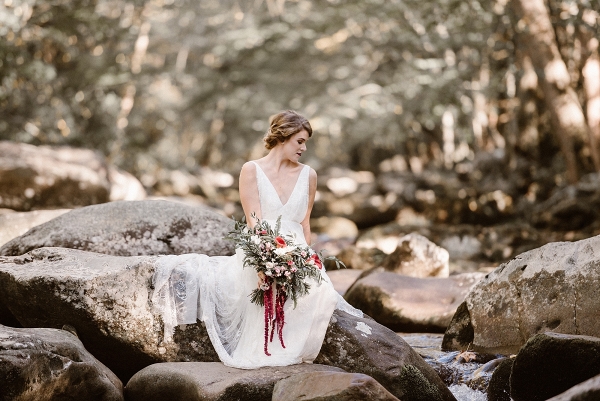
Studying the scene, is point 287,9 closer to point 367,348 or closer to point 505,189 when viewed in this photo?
point 505,189

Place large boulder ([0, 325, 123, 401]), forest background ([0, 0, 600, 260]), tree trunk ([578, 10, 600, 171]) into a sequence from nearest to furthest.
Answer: large boulder ([0, 325, 123, 401])
tree trunk ([578, 10, 600, 171])
forest background ([0, 0, 600, 260])

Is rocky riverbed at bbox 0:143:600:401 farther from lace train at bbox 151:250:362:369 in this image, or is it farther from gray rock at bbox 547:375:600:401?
lace train at bbox 151:250:362:369

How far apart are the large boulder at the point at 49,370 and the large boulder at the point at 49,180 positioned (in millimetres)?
9268

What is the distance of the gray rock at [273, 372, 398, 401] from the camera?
13.0 ft

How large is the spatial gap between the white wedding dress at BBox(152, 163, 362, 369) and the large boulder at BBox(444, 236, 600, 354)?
4.75 feet

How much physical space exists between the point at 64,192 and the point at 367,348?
10569 mm

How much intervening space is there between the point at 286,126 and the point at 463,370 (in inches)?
108

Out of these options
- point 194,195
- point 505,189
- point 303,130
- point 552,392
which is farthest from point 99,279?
point 194,195

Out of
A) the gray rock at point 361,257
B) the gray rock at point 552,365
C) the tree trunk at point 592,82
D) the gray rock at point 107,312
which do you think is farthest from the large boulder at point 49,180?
the gray rock at point 552,365

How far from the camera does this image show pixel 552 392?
4.68m

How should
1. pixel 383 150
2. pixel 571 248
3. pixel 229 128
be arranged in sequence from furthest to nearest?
pixel 383 150 < pixel 229 128 < pixel 571 248

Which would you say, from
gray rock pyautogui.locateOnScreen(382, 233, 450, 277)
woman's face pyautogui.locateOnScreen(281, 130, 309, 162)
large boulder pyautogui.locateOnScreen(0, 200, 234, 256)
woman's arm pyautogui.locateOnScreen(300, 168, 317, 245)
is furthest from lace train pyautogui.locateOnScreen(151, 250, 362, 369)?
gray rock pyautogui.locateOnScreen(382, 233, 450, 277)

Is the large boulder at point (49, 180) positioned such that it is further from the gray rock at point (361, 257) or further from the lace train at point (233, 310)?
the lace train at point (233, 310)

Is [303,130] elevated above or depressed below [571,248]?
above
